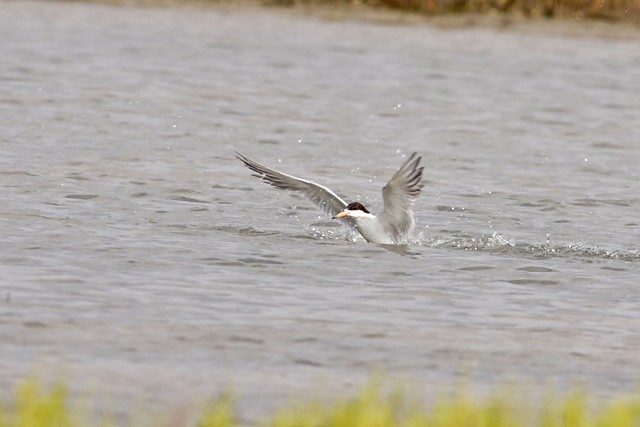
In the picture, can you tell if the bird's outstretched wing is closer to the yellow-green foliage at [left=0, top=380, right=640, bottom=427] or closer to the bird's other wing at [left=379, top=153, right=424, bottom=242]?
the bird's other wing at [left=379, top=153, right=424, bottom=242]

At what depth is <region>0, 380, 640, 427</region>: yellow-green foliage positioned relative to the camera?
594cm

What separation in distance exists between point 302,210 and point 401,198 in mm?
2428

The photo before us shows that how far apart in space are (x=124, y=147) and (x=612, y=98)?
9179 mm

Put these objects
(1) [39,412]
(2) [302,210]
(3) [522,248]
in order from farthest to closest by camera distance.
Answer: (2) [302,210] < (3) [522,248] < (1) [39,412]

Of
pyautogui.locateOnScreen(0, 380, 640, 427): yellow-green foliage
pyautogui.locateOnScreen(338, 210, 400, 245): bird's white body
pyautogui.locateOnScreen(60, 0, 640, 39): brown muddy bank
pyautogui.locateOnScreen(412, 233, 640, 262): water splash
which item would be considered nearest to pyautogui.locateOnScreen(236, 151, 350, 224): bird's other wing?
pyautogui.locateOnScreen(338, 210, 400, 245): bird's white body

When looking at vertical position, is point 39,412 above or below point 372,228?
above

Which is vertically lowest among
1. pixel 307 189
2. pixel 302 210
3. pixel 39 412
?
pixel 302 210

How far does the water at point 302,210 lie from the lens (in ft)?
27.6

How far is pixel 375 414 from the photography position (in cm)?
591

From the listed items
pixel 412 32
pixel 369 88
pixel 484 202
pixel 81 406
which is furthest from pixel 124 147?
pixel 412 32

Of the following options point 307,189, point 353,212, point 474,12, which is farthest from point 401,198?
point 474,12

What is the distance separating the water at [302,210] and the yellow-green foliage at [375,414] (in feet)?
1.65

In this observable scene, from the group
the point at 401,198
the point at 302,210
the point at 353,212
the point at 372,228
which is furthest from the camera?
the point at 302,210

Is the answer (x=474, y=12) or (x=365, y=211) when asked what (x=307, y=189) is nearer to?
(x=365, y=211)
